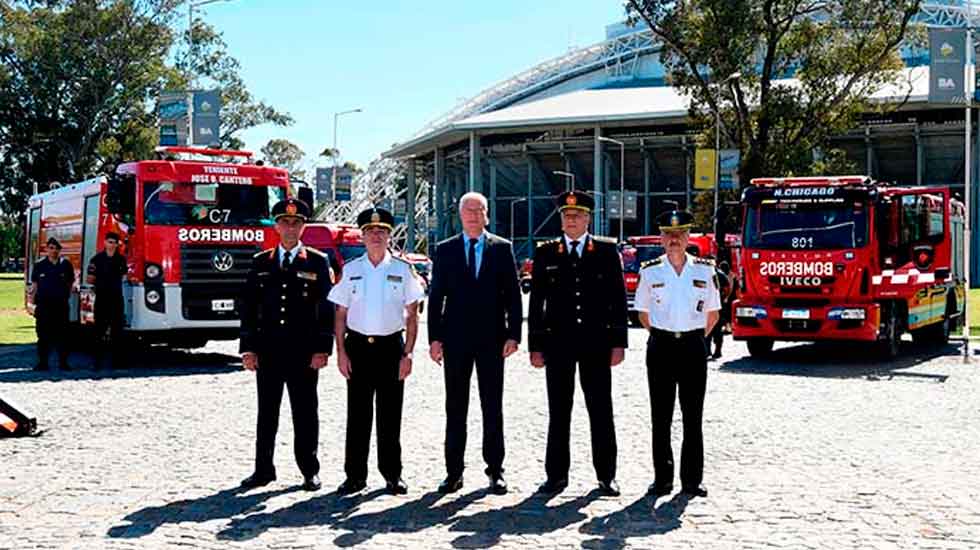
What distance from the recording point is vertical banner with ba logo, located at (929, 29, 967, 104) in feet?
66.3

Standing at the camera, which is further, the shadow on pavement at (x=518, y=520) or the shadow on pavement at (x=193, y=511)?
the shadow on pavement at (x=193, y=511)

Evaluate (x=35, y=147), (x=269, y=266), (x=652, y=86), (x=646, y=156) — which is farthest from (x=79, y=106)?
(x=269, y=266)

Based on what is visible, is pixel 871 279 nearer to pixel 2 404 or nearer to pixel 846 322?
pixel 846 322

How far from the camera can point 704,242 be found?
26703 millimetres

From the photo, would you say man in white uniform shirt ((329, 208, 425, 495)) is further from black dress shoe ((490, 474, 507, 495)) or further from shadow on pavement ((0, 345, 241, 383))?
shadow on pavement ((0, 345, 241, 383))

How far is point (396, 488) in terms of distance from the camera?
7.81 m

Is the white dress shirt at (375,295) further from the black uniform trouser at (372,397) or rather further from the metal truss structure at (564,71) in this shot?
the metal truss structure at (564,71)

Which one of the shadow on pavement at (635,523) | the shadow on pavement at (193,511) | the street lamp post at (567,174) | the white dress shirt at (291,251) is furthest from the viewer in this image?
the street lamp post at (567,174)

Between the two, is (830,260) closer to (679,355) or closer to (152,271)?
(152,271)

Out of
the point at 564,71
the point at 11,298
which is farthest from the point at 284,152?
the point at 11,298

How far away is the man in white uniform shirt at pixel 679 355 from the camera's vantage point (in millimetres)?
7730

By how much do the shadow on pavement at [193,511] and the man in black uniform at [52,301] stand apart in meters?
9.93

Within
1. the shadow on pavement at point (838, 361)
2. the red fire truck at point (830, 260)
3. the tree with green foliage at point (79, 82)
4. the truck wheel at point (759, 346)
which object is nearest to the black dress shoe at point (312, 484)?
the shadow on pavement at point (838, 361)

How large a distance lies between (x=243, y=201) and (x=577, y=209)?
34.5 feet
